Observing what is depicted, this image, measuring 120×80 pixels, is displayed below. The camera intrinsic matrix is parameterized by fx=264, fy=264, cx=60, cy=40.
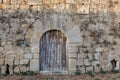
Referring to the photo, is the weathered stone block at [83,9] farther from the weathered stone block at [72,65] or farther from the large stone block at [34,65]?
the large stone block at [34,65]

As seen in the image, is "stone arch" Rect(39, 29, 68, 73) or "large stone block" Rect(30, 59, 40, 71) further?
"stone arch" Rect(39, 29, 68, 73)

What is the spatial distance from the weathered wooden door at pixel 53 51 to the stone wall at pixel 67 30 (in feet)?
0.80

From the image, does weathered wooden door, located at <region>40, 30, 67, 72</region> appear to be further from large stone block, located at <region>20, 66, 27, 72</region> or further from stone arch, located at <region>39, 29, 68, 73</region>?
large stone block, located at <region>20, 66, 27, 72</region>

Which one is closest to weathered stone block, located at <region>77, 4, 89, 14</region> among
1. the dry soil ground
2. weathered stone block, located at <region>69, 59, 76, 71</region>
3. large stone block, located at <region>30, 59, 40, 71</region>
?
weathered stone block, located at <region>69, 59, 76, 71</region>

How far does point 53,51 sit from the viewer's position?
10.6m

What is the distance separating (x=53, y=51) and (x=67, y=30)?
1.01 m

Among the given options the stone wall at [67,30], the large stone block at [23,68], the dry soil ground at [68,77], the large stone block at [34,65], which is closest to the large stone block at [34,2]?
the stone wall at [67,30]

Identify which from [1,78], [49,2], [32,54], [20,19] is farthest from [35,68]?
[49,2]

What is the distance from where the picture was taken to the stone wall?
10227 millimetres

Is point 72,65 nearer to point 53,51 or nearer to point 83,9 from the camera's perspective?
point 53,51

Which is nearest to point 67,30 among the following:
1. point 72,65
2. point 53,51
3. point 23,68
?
point 53,51

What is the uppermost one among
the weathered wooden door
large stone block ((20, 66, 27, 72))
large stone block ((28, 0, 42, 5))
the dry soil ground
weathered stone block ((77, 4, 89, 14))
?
large stone block ((28, 0, 42, 5))

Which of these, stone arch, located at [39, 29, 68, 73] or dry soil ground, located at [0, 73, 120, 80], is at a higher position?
stone arch, located at [39, 29, 68, 73]

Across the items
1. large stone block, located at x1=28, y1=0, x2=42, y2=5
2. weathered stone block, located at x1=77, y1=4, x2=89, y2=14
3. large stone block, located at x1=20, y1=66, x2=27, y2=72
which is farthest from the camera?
weathered stone block, located at x1=77, y1=4, x2=89, y2=14
